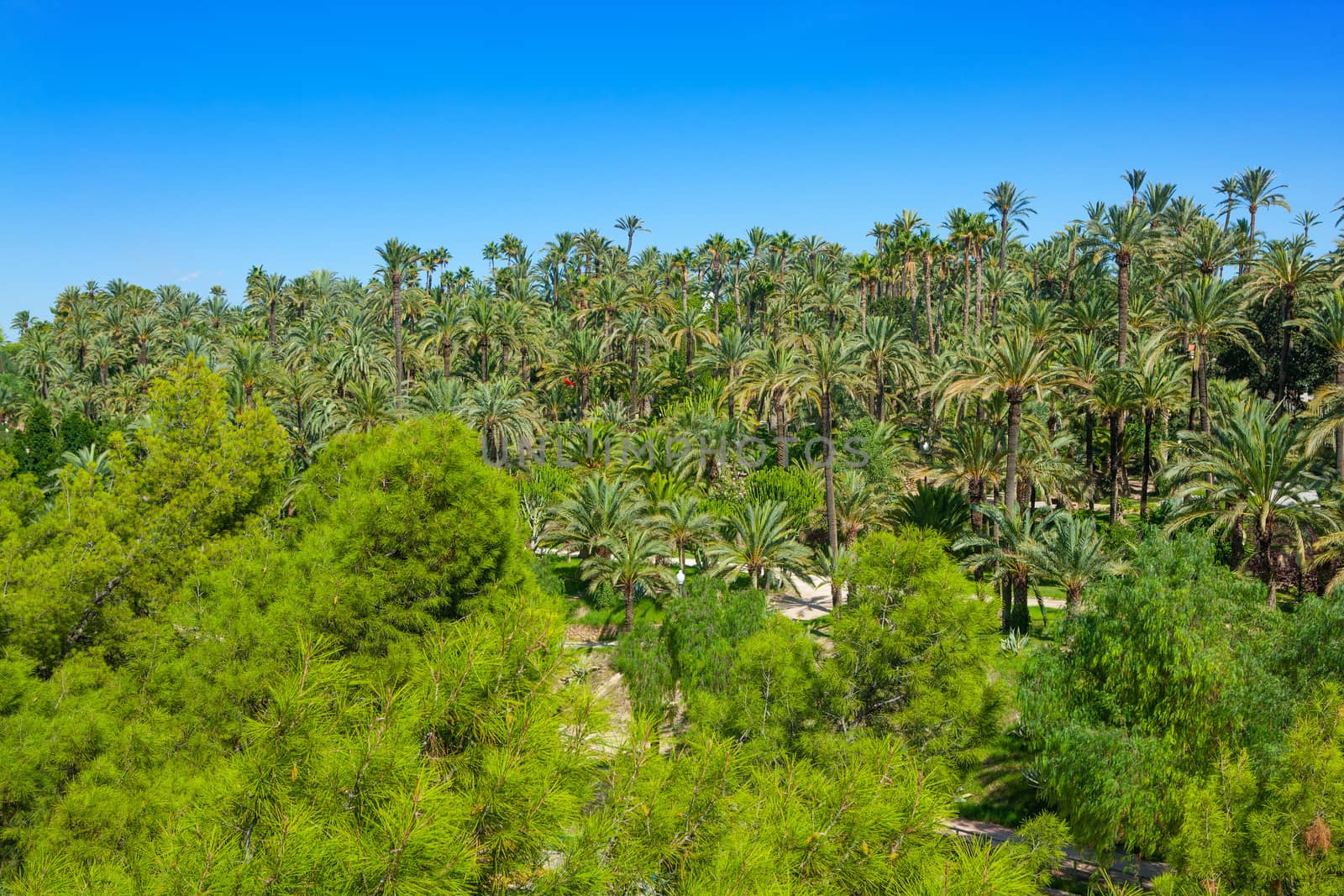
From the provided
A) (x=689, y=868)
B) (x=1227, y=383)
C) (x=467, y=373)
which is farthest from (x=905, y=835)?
(x=467, y=373)

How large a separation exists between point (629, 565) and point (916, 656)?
15.7 metres

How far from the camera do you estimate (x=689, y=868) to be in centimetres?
705

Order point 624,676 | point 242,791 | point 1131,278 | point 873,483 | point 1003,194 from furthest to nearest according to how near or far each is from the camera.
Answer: point 1003,194 → point 1131,278 → point 873,483 → point 624,676 → point 242,791

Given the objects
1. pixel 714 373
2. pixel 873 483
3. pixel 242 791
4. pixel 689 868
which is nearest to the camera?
pixel 242 791

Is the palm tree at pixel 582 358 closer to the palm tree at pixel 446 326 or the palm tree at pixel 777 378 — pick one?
the palm tree at pixel 446 326

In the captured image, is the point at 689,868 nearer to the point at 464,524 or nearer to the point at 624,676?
the point at 464,524

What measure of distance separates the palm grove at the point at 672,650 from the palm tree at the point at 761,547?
21 cm

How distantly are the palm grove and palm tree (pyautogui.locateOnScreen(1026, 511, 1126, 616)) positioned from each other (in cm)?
19

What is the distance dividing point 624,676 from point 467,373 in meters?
47.0

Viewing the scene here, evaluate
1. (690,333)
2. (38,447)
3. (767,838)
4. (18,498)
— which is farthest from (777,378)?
(38,447)

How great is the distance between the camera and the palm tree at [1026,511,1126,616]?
949 inches

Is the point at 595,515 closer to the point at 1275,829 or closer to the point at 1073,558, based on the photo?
the point at 1073,558

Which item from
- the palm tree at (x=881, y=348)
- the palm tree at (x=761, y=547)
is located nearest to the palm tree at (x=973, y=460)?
the palm tree at (x=761, y=547)

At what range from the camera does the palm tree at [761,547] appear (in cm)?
3003
